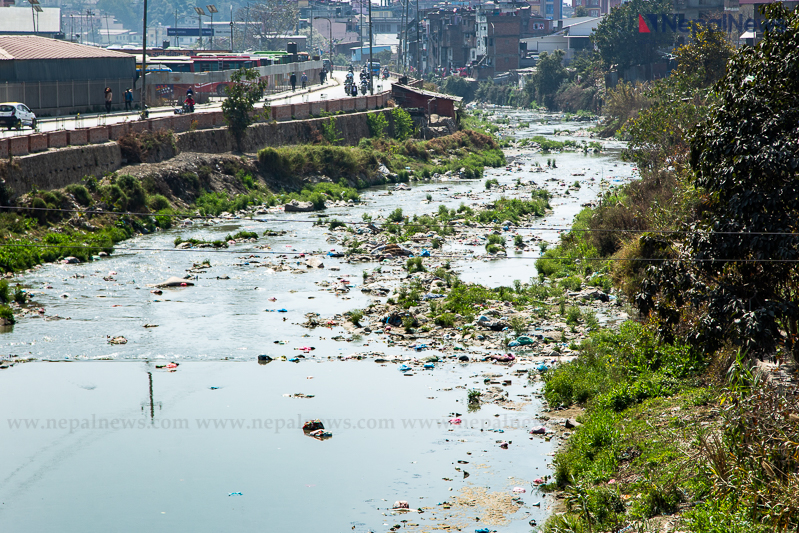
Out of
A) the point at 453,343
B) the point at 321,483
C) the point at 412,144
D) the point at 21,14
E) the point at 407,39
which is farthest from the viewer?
the point at 407,39

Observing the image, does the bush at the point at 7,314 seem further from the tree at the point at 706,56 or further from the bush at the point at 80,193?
the tree at the point at 706,56

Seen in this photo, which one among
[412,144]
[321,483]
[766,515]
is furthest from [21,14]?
[766,515]

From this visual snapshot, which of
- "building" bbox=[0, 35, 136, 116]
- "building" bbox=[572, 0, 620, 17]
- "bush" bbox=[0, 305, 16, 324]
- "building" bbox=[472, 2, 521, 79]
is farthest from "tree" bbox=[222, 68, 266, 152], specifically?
"building" bbox=[572, 0, 620, 17]

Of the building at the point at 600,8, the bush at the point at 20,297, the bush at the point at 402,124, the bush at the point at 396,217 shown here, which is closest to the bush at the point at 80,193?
the bush at the point at 20,297

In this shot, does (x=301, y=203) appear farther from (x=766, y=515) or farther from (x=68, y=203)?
(x=766, y=515)

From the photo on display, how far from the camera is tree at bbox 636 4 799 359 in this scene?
37.1ft

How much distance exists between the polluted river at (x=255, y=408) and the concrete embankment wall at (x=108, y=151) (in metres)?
5.07

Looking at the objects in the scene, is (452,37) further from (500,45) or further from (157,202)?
(157,202)

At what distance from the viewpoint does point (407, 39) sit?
125 m

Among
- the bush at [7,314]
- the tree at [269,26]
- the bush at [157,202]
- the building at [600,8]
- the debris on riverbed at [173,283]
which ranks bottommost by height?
the bush at [7,314]

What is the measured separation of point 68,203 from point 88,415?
50.5 ft

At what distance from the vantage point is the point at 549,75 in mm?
89312

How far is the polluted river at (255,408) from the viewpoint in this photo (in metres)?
12.1

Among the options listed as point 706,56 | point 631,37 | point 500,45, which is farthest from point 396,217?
point 500,45
